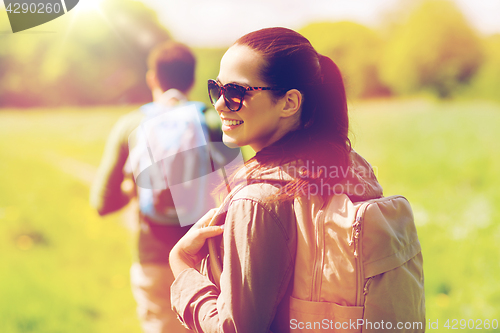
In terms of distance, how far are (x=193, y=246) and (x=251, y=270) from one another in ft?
0.81

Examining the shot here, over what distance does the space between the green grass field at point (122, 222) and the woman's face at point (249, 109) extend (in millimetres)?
395

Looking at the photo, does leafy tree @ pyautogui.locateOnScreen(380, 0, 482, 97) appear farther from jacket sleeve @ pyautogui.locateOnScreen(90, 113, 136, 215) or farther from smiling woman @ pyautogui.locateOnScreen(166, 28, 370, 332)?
smiling woman @ pyautogui.locateOnScreen(166, 28, 370, 332)

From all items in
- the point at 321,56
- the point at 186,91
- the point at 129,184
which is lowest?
the point at 129,184

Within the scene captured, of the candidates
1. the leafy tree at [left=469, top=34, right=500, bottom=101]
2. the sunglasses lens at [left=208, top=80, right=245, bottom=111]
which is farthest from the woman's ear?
the leafy tree at [left=469, top=34, right=500, bottom=101]

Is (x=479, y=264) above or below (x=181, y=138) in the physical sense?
below

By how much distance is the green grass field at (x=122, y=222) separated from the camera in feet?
10.8

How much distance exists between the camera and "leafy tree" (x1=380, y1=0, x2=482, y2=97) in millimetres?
11336

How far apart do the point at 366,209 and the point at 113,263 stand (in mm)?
3915

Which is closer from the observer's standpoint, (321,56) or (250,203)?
(250,203)

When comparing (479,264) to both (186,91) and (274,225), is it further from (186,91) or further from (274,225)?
(274,225)

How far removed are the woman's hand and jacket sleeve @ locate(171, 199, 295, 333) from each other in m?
0.10

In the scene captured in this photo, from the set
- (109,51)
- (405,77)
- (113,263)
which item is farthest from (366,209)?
(109,51)

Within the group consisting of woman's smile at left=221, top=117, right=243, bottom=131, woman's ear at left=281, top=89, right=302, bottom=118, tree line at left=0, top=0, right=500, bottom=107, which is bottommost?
tree line at left=0, top=0, right=500, bottom=107

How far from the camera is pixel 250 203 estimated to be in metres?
1.06
